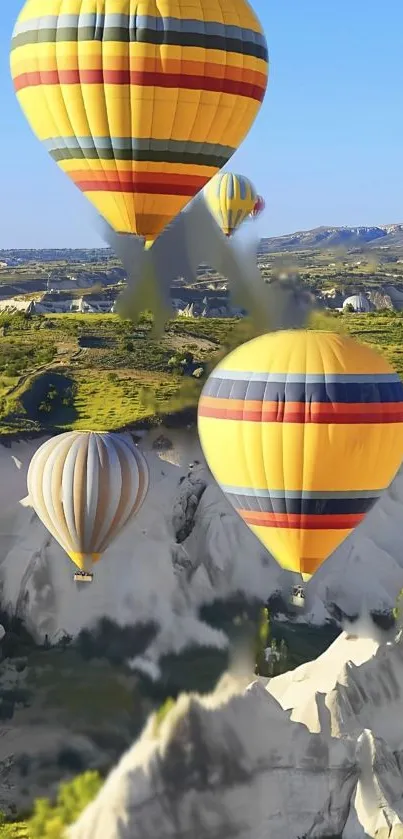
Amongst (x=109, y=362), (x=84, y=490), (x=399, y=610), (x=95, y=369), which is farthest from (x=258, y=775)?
(x=109, y=362)

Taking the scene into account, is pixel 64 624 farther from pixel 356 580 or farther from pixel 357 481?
pixel 357 481

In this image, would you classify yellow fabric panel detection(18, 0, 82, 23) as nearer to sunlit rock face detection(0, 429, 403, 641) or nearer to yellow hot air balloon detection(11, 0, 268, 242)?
yellow hot air balloon detection(11, 0, 268, 242)

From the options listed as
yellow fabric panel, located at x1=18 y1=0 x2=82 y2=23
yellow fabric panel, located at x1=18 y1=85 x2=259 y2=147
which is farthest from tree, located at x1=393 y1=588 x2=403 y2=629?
yellow fabric panel, located at x1=18 y1=0 x2=82 y2=23

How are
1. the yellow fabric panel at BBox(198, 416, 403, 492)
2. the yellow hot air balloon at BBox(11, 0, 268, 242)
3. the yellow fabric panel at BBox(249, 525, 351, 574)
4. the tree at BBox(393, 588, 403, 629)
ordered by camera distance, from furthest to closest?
the tree at BBox(393, 588, 403, 629), the yellow fabric panel at BBox(249, 525, 351, 574), the yellow hot air balloon at BBox(11, 0, 268, 242), the yellow fabric panel at BBox(198, 416, 403, 492)

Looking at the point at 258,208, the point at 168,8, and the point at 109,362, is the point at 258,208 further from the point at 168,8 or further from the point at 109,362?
the point at 168,8

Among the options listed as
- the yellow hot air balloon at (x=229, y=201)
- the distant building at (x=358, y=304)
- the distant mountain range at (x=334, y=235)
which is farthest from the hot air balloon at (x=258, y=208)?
the distant mountain range at (x=334, y=235)

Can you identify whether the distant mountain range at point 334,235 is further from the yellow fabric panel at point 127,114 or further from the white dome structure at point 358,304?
the yellow fabric panel at point 127,114

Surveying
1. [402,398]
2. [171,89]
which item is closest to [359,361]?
[402,398]
